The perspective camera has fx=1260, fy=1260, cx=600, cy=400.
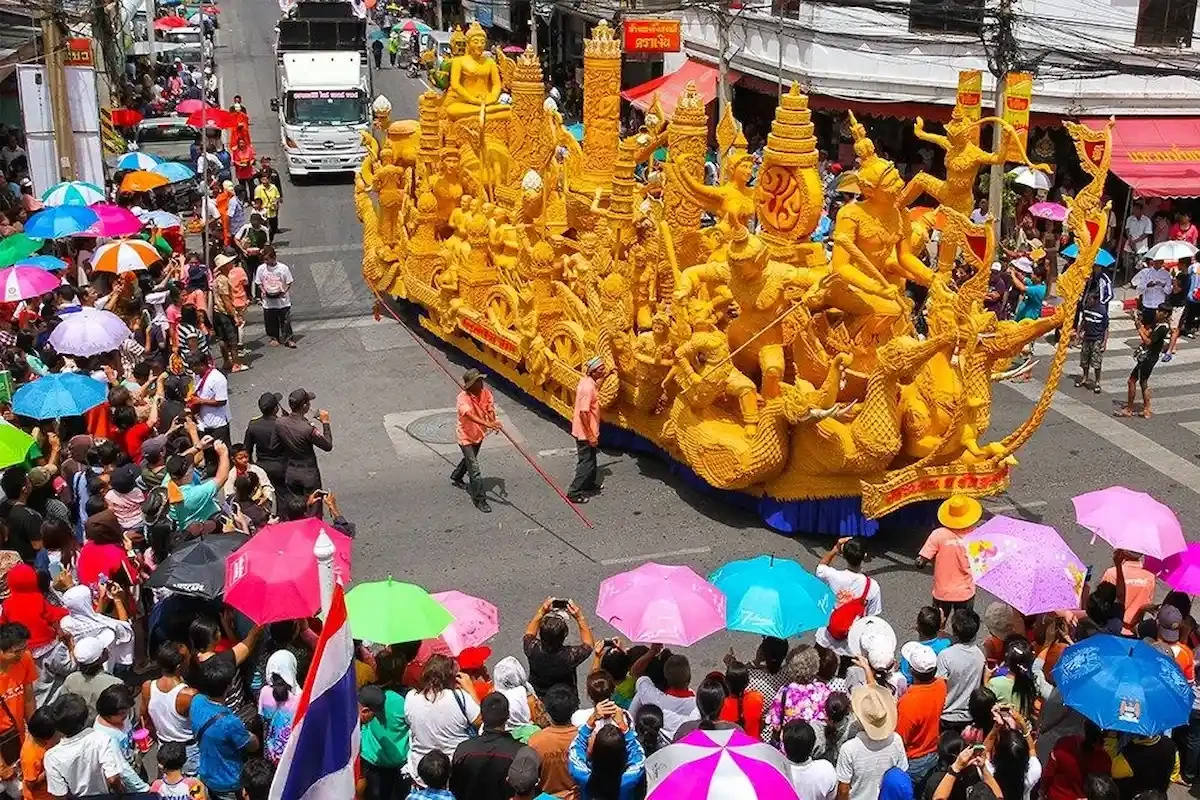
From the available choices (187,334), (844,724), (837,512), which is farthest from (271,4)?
(844,724)

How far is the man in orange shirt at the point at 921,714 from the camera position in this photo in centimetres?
596

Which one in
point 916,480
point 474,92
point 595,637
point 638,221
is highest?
point 474,92

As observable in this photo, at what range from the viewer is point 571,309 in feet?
40.2

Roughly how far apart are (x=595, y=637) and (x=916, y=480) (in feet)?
9.14

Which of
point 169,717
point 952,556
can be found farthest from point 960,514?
point 169,717

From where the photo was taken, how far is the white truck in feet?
82.7

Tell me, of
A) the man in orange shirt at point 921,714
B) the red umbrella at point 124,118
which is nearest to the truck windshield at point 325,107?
the red umbrella at point 124,118

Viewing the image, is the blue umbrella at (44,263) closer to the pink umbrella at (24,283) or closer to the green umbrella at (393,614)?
the pink umbrella at (24,283)

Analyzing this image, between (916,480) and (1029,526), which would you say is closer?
(1029,526)

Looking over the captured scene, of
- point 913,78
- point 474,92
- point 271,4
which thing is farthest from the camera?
point 271,4

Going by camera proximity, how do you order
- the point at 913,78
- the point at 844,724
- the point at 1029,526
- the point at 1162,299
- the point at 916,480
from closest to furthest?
the point at 844,724 < the point at 1029,526 < the point at 916,480 < the point at 1162,299 < the point at 913,78

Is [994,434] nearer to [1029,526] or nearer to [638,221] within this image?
[638,221]

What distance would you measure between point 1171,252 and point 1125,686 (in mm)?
9850

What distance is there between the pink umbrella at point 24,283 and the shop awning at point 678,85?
15396 millimetres
